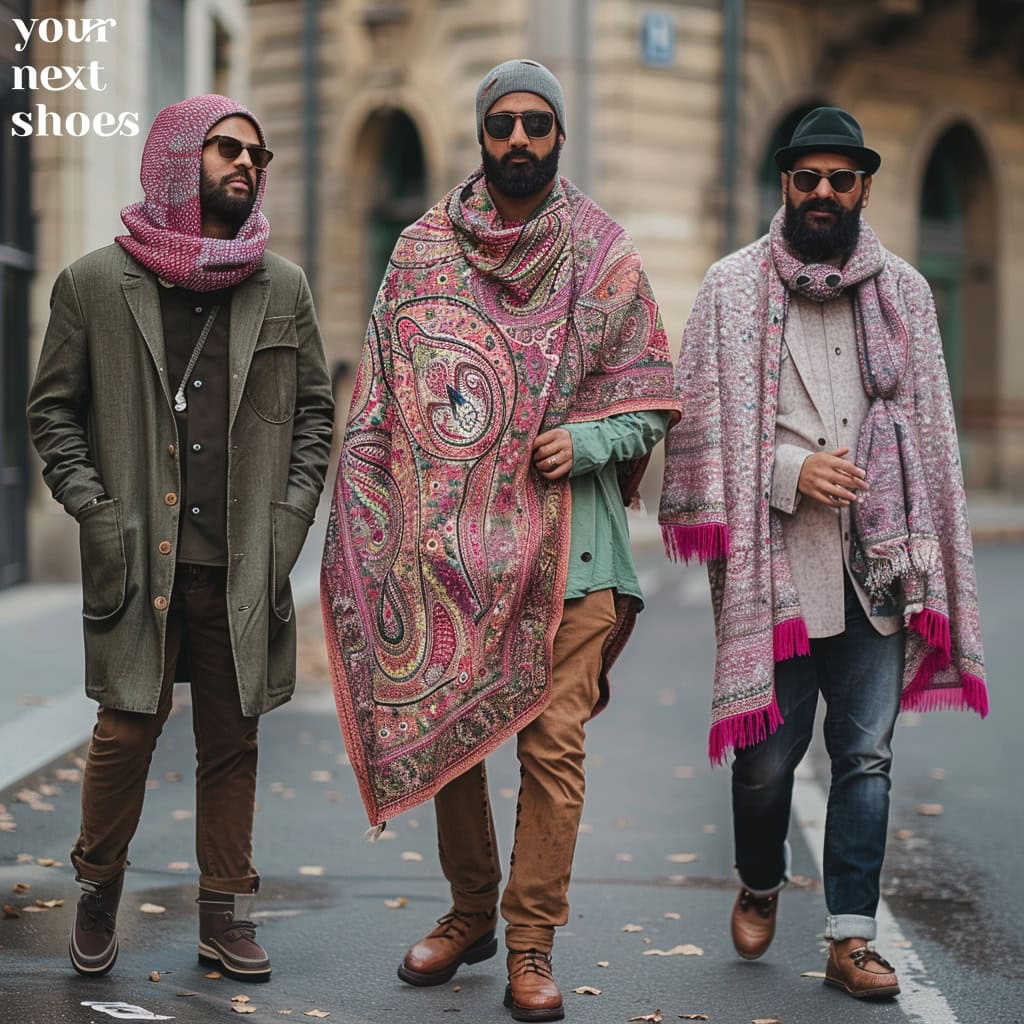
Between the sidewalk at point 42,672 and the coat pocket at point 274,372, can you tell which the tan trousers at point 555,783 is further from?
the sidewalk at point 42,672

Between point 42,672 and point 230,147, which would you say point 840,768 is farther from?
point 42,672

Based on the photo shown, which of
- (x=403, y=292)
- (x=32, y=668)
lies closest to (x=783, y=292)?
(x=403, y=292)

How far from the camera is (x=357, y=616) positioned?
479cm

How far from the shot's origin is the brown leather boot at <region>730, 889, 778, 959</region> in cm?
502

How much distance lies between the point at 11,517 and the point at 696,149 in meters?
10.2

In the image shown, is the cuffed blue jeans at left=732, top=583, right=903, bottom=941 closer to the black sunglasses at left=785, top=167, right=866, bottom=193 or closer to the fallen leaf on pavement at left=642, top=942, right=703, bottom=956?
the fallen leaf on pavement at left=642, top=942, right=703, bottom=956

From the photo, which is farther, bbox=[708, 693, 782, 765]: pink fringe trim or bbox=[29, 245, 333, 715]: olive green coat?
bbox=[708, 693, 782, 765]: pink fringe trim

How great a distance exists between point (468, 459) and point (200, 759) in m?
0.99

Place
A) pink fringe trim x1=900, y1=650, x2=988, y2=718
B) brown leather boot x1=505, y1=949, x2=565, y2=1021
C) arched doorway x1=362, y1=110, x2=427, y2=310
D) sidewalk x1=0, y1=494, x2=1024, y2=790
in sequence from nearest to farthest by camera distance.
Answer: brown leather boot x1=505, y1=949, x2=565, y2=1021 → pink fringe trim x1=900, y1=650, x2=988, y2=718 → sidewalk x1=0, y1=494, x2=1024, y2=790 → arched doorway x1=362, y1=110, x2=427, y2=310

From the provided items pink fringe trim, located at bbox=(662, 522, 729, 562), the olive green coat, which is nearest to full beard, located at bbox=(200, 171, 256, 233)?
the olive green coat

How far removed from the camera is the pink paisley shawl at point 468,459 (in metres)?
4.63

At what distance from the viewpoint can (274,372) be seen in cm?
472

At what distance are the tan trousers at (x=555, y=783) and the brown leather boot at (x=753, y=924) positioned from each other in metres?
0.62

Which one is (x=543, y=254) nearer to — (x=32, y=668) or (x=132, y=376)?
(x=132, y=376)
